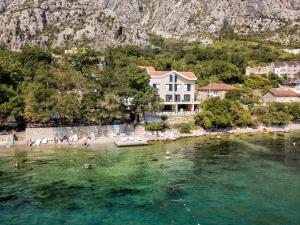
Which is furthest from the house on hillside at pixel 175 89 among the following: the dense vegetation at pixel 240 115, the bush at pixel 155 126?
the bush at pixel 155 126

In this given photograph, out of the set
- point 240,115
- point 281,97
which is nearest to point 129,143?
point 240,115

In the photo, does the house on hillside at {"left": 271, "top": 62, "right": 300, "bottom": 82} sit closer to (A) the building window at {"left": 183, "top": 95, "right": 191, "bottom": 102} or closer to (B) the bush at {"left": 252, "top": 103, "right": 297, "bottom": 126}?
(B) the bush at {"left": 252, "top": 103, "right": 297, "bottom": 126}

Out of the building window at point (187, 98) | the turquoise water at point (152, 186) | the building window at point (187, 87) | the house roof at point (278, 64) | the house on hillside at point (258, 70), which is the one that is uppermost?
the house roof at point (278, 64)

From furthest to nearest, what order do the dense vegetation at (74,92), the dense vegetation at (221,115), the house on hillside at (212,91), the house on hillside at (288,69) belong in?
the house on hillside at (288,69) → the house on hillside at (212,91) → the dense vegetation at (221,115) → the dense vegetation at (74,92)

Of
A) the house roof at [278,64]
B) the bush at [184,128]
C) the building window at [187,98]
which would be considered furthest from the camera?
the house roof at [278,64]

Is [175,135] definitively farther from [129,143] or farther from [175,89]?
[175,89]

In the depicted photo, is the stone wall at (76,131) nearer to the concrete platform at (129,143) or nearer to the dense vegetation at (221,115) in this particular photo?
the concrete platform at (129,143)

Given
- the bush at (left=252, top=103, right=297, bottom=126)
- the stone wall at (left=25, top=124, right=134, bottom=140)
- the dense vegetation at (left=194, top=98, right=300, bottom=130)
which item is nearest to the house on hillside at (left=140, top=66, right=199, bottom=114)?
the dense vegetation at (left=194, top=98, right=300, bottom=130)
